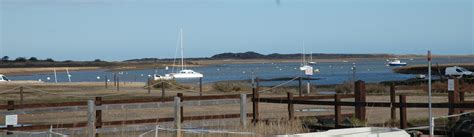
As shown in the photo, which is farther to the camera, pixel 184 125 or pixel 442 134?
pixel 184 125

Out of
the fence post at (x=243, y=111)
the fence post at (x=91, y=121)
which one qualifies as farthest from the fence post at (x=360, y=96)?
the fence post at (x=91, y=121)

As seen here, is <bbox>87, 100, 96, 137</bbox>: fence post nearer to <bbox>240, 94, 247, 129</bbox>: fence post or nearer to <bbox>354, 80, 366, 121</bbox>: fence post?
<bbox>240, 94, 247, 129</bbox>: fence post

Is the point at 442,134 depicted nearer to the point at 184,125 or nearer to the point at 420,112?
the point at 184,125

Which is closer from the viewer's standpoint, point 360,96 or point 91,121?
point 91,121

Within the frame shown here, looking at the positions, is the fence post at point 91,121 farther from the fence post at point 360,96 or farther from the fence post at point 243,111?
the fence post at point 360,96

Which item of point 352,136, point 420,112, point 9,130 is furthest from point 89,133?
point 420,112

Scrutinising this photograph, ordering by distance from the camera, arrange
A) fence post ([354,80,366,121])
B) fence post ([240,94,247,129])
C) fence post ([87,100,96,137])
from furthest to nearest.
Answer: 1. fence post ([354,80,366,121])
2. fence post ([240,94,247,129])
3. fence post ([87,100,96,137])

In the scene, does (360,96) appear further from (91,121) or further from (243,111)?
(91,121)

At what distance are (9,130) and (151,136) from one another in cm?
258

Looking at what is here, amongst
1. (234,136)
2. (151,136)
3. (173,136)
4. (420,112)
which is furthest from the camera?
(420,112)

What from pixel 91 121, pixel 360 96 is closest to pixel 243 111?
pixel 360 96

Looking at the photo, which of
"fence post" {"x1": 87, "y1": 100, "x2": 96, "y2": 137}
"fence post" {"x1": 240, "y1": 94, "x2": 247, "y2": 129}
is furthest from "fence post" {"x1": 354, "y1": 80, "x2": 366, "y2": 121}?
"fence post" {"x1": 87, "y1": 100, "x2": 96, "y2": 137}

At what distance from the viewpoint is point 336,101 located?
51.2 ft

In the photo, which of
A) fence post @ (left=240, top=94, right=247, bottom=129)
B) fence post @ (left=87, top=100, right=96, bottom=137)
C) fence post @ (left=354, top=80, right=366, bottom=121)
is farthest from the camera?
fence post @ (left=354, top=80, right=366, bottom=121)
